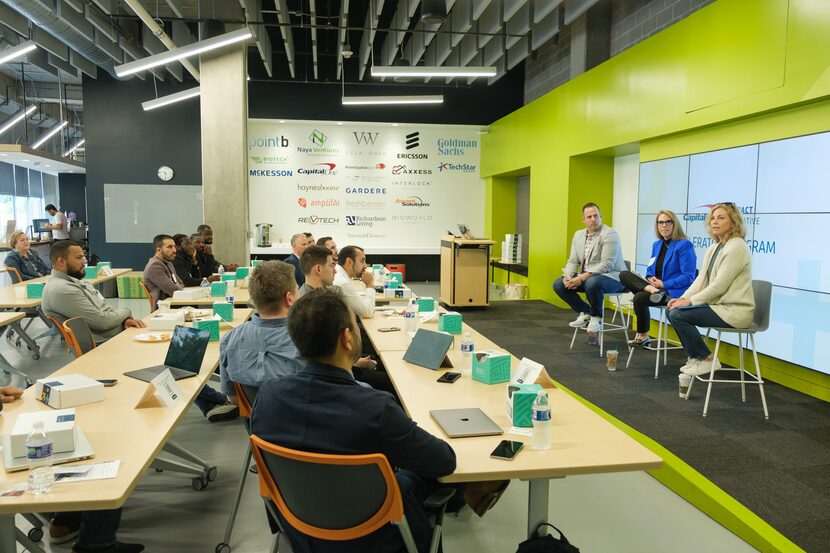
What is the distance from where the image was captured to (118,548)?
2375 millimetres

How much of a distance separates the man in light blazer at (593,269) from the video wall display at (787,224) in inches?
32.9

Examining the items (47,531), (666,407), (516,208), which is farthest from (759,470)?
(516,208)

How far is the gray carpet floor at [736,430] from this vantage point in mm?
2713

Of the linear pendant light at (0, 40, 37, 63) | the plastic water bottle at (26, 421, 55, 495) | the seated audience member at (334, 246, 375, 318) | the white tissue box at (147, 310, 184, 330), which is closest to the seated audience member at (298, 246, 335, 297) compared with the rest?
the seated audience member at (334, 246, 375, 318)

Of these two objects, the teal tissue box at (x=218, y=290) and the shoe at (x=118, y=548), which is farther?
the teal tissue box at (x=218, y=290)

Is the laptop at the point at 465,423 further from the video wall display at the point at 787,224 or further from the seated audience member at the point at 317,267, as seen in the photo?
the video wall display at the point at 787,224

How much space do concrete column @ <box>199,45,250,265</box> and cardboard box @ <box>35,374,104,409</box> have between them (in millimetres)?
6285

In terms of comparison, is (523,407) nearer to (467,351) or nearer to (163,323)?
(467,351)

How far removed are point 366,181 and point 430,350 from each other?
946 centimetres

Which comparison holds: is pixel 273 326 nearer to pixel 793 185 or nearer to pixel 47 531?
pixel 47 531

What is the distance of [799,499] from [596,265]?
3143mm

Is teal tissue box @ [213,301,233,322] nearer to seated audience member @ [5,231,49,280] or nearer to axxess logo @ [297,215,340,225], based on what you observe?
seated audience member @ [5,231,49,280]

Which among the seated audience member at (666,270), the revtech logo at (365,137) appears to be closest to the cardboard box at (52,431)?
the seated audience member at (666,270)

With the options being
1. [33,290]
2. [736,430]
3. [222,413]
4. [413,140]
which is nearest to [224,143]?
[33,290]
